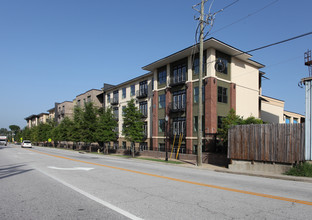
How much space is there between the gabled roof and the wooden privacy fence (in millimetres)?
9819

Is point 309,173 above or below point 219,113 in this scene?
below

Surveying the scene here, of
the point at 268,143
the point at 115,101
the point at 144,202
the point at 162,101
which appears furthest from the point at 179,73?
the point at 144,202

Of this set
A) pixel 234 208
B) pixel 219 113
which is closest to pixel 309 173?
pixel 234 208

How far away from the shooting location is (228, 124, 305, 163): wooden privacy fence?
42.6 feet

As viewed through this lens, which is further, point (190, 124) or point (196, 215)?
point (190, 124)

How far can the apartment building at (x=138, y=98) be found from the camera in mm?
36666

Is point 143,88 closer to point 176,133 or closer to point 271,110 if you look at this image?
point 176,133

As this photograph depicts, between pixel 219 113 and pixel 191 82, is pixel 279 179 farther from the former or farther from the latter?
pixel 191 82

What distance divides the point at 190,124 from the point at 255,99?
34.6 ft

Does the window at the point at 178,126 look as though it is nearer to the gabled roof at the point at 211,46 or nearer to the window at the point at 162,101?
the window at the point at 162,101

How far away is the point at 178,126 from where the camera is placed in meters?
29.5

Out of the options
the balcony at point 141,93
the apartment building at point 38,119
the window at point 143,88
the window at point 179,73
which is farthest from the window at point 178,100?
the apartment building at point 38,119

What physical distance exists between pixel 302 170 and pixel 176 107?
61.3 ft

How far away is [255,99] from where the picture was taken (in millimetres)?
31000
